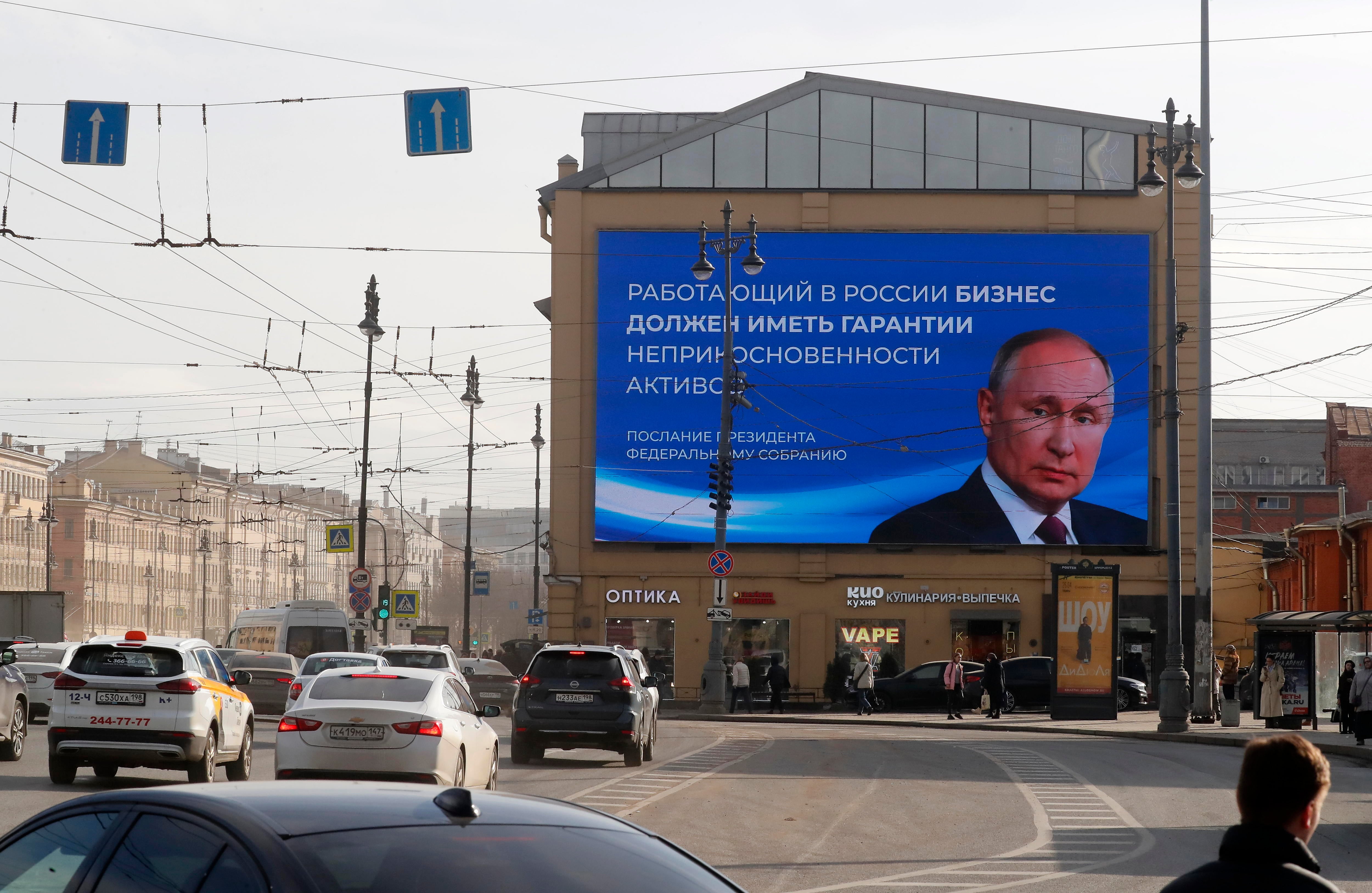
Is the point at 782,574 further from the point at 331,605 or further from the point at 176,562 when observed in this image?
the point at 176,562

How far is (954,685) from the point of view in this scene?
40875 mm

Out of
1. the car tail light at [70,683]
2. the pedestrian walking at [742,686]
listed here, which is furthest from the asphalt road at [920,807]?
the pedestrian walking at [742,686]

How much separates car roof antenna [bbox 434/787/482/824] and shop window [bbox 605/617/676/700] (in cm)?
4648

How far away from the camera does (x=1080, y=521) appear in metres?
50.2

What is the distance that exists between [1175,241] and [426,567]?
13650 cm

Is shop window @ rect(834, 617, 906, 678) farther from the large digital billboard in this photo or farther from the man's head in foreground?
the man's head in foreground

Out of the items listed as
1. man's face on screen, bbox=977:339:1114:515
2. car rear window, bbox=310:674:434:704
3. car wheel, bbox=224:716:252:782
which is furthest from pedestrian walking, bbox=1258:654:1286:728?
car rear window, bbox=310:674:434:704

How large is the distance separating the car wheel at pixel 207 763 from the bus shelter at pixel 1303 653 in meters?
23.0

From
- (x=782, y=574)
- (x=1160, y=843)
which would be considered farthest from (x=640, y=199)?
(x=1160, y=843)

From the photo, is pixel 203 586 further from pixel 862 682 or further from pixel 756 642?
pixel 862 682

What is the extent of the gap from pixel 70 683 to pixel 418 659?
14.4m

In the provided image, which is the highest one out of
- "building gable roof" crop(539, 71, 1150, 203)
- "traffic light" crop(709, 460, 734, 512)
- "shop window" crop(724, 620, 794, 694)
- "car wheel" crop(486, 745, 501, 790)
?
"building gable roof" crop(539, 71, 1150, 203)

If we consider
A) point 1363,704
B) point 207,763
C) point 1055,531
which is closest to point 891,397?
point 1055,531

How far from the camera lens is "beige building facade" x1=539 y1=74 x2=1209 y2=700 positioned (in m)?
50.8
